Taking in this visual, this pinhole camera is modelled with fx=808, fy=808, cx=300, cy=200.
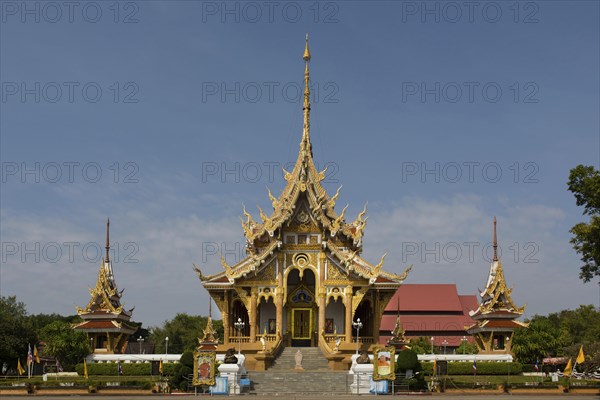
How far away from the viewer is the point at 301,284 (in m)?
44.6

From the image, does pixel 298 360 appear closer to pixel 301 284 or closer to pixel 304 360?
pixel 304 360

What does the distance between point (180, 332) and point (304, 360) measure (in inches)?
1897

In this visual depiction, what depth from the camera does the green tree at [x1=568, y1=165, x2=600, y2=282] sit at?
2816cm

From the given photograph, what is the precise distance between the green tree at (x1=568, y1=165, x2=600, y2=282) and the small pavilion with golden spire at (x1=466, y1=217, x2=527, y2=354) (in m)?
16.4

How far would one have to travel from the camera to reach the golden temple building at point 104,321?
45.6 meters

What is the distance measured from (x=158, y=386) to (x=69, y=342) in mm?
22711

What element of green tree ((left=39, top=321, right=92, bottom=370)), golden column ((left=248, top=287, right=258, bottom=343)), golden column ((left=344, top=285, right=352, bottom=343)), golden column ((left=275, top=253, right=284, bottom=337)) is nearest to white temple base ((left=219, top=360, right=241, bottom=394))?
golden column ((left=275, top=253, right=284, bottom=337))

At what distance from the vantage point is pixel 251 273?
1686 inches

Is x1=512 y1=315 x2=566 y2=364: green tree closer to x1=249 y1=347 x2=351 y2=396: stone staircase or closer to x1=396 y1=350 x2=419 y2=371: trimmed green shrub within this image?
x1=249 y1=347 x2=351 y2=396: stone staircase

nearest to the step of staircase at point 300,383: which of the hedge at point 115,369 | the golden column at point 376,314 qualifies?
the hedge at point 115,369

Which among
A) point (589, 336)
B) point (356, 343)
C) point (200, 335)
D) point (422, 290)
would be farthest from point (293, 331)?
point (422, 290)

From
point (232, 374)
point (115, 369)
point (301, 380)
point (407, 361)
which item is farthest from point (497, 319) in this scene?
point (115, 369)

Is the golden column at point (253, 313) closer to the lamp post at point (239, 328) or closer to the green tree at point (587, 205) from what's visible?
the lamp post at point (239, 328)

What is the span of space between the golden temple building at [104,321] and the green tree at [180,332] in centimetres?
3339
